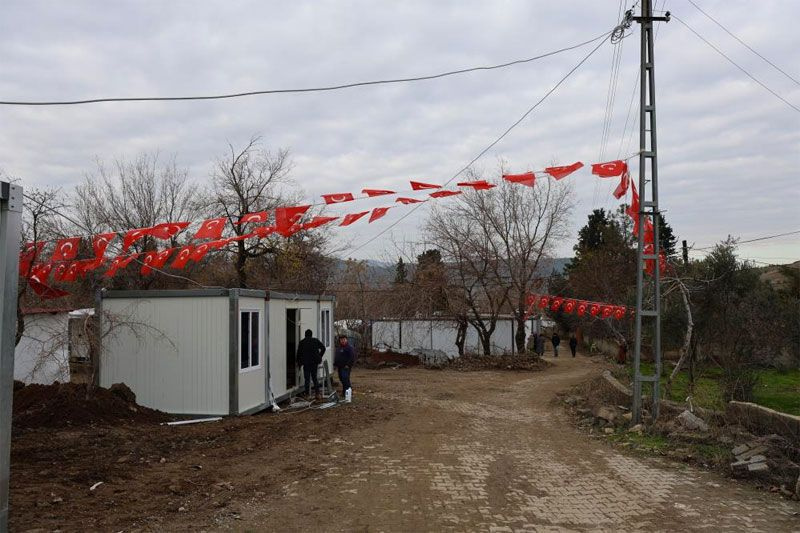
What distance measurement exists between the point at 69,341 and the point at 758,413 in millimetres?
10995

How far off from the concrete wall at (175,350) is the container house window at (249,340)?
0.44 metres

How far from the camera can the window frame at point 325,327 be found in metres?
17.9

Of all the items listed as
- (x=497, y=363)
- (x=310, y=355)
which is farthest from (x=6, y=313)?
(x=497, y=363)

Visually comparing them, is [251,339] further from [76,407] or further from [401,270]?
[401,270]

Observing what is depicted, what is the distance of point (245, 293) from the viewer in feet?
39.3

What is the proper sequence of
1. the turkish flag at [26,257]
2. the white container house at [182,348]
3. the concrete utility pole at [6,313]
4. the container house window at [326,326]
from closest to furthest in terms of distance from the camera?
the concrete utility pole at [6,313] → the turkish flag at [26,257] → the white container house at [182,348] → the container house window at [326,326]

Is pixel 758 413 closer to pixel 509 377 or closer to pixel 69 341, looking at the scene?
pixel 69 341

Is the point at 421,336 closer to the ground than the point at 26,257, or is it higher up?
closer to the ground

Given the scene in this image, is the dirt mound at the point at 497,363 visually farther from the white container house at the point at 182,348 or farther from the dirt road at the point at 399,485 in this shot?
the white container house at the point at 182,348

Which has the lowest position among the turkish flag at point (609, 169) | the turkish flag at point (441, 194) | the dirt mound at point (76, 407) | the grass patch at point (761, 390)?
the grass patch at point (761, 390)

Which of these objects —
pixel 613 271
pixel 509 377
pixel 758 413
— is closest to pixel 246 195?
pixel 509 377

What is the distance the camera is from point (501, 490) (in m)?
7.11

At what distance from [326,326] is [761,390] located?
40.6 feet

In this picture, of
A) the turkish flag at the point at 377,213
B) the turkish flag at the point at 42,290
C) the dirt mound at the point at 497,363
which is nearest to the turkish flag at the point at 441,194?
the turkish flag at the point at 377,213
